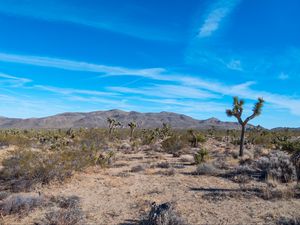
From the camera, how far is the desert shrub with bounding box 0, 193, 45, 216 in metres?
9.34

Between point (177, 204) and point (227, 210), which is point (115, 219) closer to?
point (177, 204)

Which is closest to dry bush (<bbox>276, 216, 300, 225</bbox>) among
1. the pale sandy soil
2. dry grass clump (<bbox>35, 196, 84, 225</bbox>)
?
the pale sandy soil

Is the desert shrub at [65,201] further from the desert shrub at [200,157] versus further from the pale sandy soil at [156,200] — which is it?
the desert shrub at [200,157]

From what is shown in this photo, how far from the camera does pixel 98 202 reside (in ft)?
35.8

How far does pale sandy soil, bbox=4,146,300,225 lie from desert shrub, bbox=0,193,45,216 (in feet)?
0.89

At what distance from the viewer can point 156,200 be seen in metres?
11.1

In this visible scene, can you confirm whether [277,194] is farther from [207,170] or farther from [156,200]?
[207,170]

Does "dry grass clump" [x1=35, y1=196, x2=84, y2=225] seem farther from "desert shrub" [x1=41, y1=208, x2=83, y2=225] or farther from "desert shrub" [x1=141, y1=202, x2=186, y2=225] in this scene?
"desert shrub" [x1=141, y1=202, x2=186, y2=225]

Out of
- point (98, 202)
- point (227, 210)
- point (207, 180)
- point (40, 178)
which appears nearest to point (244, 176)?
point (207, 180)

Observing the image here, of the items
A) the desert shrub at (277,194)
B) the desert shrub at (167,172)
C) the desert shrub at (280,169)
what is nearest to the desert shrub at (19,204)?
the desert shrub at (277,194)

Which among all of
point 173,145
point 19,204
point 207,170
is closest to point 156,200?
point 19,204

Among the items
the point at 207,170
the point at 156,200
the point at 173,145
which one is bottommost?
the point at 156,200

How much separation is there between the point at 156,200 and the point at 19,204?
413cm

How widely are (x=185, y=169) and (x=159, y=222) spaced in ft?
32.4
